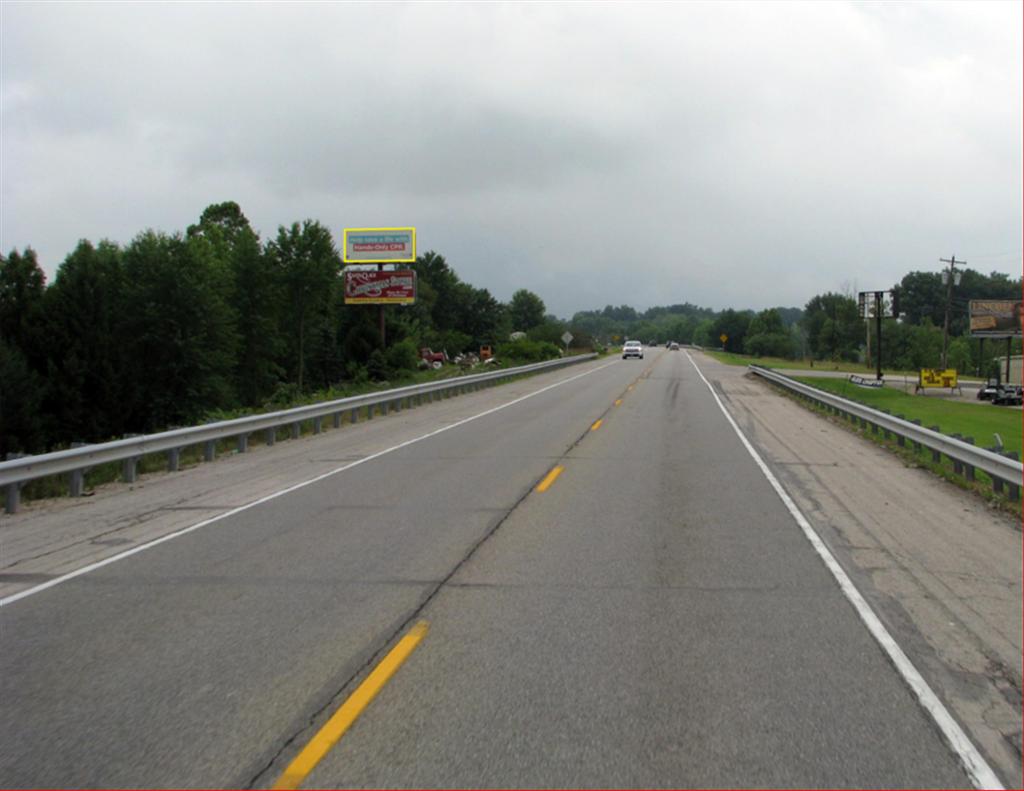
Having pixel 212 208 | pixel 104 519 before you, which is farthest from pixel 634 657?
pixel 212 208

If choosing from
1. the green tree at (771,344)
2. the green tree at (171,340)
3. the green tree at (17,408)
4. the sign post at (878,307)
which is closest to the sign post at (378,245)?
the green tree at (171,340)

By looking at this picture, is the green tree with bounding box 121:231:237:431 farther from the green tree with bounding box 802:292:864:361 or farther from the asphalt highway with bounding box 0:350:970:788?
the green tree with bounding box 802:292:864:361

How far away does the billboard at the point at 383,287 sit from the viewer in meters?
62.5

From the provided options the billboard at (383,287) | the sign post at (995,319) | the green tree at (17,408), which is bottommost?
the green tree at (17,408)

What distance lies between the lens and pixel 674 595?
721 centimetres

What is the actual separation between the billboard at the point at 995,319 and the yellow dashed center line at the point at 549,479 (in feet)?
205

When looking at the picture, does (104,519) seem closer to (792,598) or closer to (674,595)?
(674,595)

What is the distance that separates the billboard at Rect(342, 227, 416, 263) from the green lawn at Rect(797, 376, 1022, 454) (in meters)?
31.3

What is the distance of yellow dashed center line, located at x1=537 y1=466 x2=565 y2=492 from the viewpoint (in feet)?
42.1

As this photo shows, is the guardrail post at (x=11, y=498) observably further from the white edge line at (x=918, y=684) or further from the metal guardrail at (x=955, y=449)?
the metal guardrail at (x=955, y=449)

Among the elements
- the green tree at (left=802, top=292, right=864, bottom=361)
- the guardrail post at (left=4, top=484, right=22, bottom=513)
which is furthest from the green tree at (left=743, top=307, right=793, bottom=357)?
the guardrail post at (left=4, top=484, right=22, bottom=513)

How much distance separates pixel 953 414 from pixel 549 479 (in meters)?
27.3

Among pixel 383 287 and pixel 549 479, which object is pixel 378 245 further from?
pixel 549 479

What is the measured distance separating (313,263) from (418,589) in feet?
202
